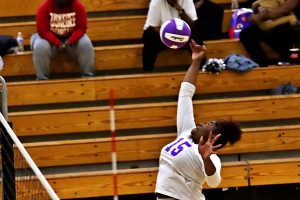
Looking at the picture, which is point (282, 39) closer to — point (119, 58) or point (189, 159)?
point (119, 58)

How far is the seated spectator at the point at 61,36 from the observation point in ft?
22.4

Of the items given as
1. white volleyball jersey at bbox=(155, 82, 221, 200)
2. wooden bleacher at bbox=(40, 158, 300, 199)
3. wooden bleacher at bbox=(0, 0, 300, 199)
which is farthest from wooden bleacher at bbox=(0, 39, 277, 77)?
white volleyball jersey at bbox=(155, 82, 221, 200)

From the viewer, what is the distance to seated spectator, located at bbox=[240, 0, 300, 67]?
7.01m

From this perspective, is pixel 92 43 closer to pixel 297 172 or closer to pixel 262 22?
pixel 262 22

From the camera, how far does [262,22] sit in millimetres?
7129

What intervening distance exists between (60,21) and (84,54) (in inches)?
18.2

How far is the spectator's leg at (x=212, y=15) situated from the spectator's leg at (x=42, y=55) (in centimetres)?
184

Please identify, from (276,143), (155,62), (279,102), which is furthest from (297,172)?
(155,62)

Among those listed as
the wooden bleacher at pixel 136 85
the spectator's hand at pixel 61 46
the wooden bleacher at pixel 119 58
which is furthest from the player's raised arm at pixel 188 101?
the wooden bleacher at pixel 119 58

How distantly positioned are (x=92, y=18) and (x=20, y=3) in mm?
906

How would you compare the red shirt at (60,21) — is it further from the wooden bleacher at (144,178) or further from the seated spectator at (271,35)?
the seated spectator at (271,35)

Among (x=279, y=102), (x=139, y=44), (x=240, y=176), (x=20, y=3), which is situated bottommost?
(x=240, y=176)

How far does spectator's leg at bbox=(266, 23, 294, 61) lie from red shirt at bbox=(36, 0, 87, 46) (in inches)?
83.4

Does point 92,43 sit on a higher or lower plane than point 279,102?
higher
